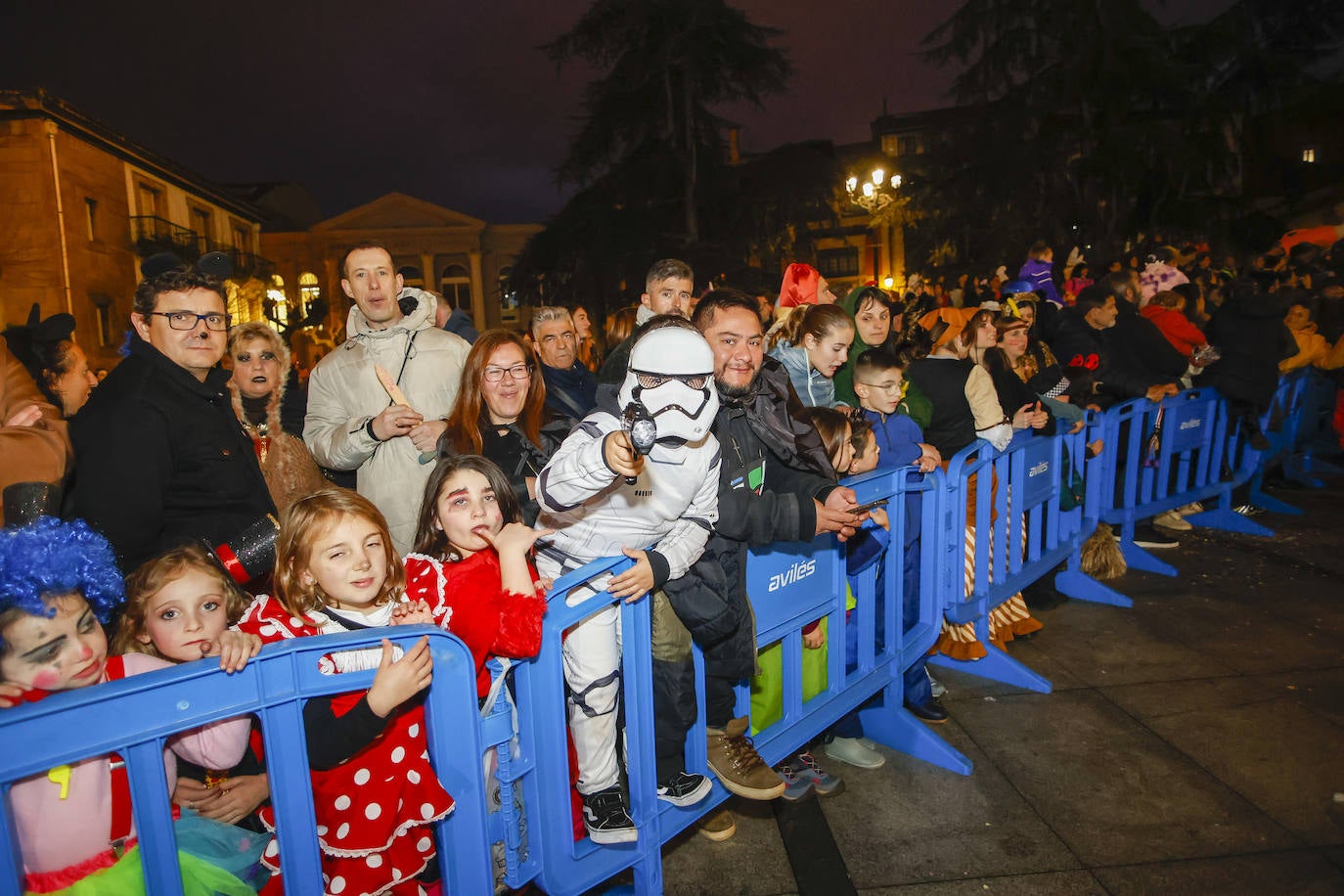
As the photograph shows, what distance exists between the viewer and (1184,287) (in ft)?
29.1

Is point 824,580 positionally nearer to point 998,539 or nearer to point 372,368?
point 998,539

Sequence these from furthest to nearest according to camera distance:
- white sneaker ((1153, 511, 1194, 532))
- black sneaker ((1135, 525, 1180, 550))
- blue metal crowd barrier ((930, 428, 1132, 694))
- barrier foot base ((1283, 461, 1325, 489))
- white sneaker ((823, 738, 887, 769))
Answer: barrier foot base ((1283, 461, 1325, 489)), white sneaker ((1153, 511, 1194, 532)), black sneaker ((1135, 525, 1180, 550)), blue metal crowd barrier ((930, 428, 1132, 694)), white sneaker ((823, 738, 887, 769))

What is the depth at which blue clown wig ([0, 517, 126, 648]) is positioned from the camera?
4.96 ft

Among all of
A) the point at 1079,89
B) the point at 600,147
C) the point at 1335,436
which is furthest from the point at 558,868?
the point at 1079,89

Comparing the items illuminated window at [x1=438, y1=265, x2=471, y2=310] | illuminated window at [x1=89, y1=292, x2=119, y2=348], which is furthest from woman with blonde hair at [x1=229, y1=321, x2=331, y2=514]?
illuminated window at [x1=438, y1=265, x2=471, y2=310]

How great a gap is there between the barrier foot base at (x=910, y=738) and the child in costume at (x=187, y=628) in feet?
9.27

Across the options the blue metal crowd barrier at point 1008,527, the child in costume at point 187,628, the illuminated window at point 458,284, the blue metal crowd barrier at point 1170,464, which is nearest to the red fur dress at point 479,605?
the child in costume at point 187,628

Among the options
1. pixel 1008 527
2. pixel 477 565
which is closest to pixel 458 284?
pixel 1008 527

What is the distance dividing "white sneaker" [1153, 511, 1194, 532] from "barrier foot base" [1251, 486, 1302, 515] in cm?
129

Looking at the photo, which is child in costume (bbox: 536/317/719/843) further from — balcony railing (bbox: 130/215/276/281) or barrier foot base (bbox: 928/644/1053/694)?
balcony railing (bbox: 130/215/276/281)

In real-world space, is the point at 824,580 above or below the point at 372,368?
below

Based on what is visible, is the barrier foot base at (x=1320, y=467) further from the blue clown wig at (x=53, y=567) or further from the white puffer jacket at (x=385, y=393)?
the blue clown wig at (x=53, y=567)

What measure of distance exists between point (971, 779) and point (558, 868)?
2.22 metres

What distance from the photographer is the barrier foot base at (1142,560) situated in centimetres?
616
